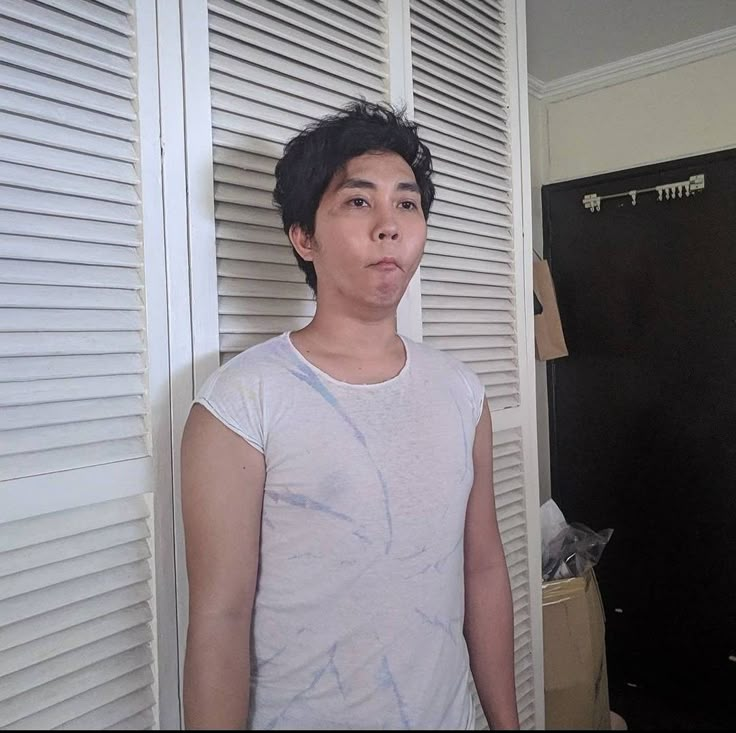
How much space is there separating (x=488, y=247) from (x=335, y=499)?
972 mm

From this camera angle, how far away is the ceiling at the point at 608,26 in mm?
2105

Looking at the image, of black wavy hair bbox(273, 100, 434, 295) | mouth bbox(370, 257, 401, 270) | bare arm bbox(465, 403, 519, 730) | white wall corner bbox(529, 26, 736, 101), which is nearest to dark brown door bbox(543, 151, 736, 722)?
white wall corner bbox(529, 26, 736, 101)

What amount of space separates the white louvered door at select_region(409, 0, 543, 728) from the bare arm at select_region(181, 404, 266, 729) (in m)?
0.73

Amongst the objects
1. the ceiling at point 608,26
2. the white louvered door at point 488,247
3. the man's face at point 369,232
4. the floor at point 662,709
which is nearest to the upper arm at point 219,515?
the man's face at point 369,232

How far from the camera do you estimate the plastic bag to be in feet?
6.79

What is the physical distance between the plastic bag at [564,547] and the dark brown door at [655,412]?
0.46 meters

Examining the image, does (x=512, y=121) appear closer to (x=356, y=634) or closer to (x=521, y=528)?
(x=521, y=528)

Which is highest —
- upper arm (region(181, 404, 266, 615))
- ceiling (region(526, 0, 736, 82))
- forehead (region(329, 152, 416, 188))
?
ceiling (region(526, 0, 736, 82))

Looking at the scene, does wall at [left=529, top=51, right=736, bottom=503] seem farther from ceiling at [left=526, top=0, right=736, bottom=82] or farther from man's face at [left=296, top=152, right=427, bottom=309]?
man's face at [left=296, top=152, right=427, bottom=309]

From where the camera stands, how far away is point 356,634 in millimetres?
865

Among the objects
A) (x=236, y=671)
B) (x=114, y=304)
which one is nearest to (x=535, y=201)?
(x=114, y=304)

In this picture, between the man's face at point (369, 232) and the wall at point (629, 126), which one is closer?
the man's face at point (369, 232)

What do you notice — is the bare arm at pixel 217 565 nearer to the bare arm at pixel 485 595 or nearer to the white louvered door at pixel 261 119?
the white louvered door at pixel 261 119

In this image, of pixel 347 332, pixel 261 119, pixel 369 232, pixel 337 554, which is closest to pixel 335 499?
pixel 337 554
